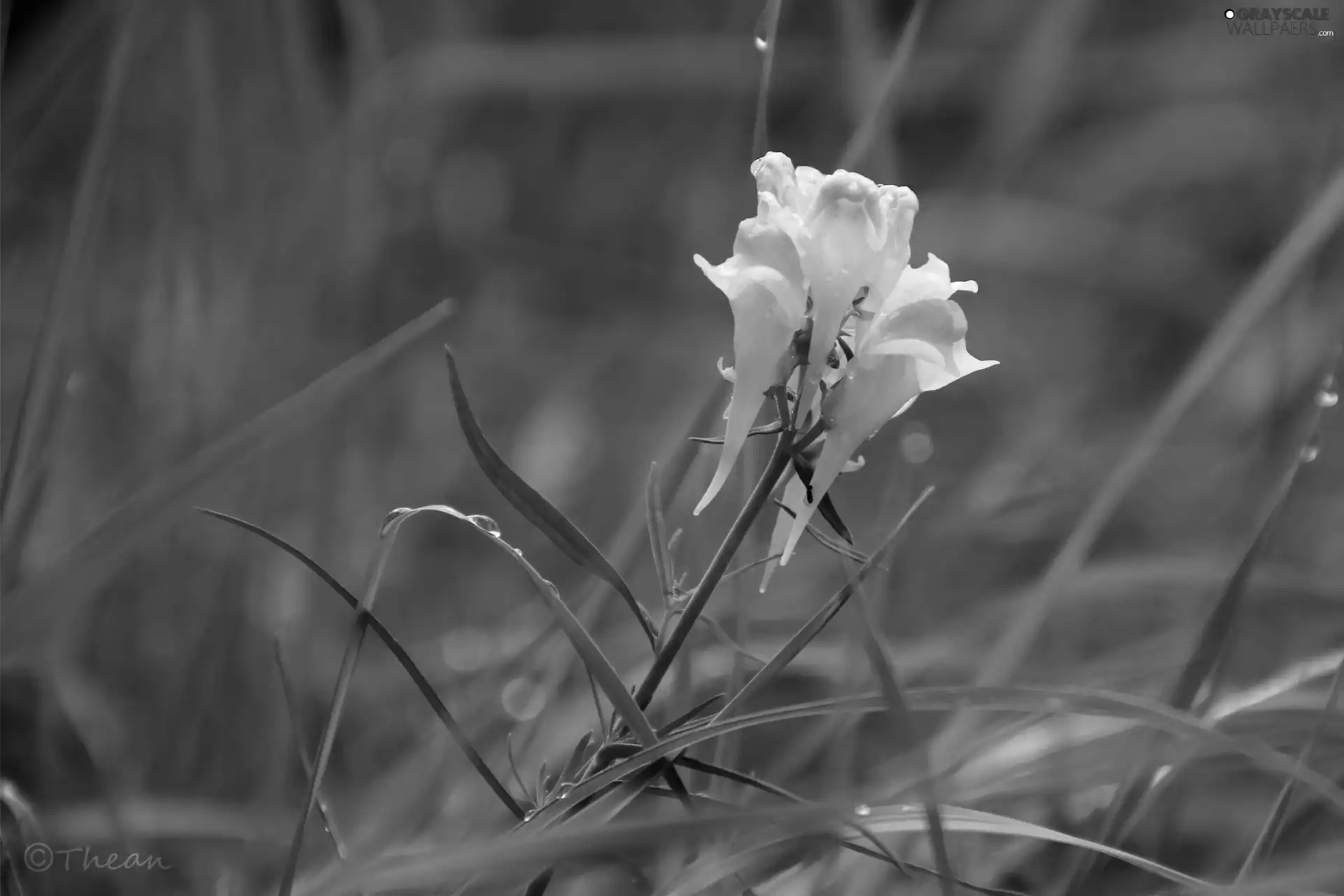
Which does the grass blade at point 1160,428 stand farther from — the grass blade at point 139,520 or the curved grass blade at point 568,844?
the grass blade at point 139,520

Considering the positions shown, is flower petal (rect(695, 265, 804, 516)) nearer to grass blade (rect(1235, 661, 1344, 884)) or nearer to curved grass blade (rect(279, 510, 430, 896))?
curved grass blade (rect(279, 510, 430, 896))

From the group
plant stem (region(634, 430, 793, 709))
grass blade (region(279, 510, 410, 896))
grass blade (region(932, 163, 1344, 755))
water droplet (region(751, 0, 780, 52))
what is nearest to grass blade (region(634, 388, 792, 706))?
plant stem (region(634, 430, 793, 709))

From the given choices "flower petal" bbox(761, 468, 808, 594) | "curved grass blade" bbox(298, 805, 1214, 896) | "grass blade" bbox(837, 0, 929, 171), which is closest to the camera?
"curved grass blade" bbox(298, 805, 1214, 896)

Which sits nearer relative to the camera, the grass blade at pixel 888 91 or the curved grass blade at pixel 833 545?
the curved grass blade at pixel 833 545

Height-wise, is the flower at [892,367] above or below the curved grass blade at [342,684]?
above

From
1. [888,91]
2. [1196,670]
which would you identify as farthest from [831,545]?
[888,91]

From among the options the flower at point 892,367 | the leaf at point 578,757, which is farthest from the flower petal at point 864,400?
the leaf at point 578,757
